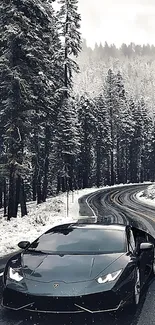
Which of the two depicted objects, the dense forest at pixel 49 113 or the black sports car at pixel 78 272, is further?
the dense forest at pixel 49 113

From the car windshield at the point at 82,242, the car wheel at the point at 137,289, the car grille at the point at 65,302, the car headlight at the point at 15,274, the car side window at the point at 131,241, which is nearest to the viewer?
the car grille at the point at 65,302

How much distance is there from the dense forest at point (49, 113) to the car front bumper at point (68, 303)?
14.3 metres

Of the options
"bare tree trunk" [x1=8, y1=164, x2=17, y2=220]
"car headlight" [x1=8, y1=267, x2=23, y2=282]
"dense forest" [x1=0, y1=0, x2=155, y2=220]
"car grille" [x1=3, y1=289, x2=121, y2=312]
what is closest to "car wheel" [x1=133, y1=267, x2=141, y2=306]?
"car grille" [x1=3, y1=289, x2=121, y2=312]

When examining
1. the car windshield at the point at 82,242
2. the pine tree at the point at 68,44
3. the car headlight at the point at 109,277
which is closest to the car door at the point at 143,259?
the car windshield at the point at 82,242

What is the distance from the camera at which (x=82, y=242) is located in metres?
6.24

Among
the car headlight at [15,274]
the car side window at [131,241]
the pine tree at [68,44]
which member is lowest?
the car headlight at [15,274]

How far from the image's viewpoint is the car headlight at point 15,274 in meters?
5.20

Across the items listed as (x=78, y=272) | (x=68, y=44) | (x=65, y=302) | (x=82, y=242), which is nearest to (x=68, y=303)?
(x=65, y=302)

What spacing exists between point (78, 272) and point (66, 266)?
0.82 ft

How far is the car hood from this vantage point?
5.08m

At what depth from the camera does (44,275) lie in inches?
203

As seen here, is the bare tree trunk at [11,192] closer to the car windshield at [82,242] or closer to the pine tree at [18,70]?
the pine tree at [18,70]

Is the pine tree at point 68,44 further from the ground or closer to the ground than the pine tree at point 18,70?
further from the ground

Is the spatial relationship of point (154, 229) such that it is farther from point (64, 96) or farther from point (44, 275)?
point (64, 96)
